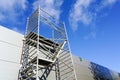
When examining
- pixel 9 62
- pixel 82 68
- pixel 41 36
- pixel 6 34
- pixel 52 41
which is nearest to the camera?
pixel 9 62

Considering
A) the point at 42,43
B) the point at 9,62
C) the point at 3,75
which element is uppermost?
the point at 42,43

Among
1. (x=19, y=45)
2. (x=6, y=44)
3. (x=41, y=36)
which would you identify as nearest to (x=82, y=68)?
(x=41, y=36)

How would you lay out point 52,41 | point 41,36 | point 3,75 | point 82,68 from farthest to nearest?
1. point 82,68
2. point 52,41
3. point 41,36
4. point 3,75

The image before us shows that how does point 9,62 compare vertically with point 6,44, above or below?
below

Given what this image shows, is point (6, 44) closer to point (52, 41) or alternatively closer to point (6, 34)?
point (6, 34)

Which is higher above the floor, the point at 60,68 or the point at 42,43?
the point at 42,43

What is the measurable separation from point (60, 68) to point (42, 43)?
1.94 meters

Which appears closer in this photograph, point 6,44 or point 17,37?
point 6,44

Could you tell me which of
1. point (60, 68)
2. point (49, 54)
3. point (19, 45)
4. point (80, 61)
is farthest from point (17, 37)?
point (80, 61)

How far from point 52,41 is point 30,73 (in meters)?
2.65

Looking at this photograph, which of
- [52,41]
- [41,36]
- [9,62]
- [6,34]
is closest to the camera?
[9,62]

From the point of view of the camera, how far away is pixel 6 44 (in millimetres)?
7043

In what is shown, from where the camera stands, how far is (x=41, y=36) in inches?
321

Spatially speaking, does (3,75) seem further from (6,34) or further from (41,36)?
(41,36)
